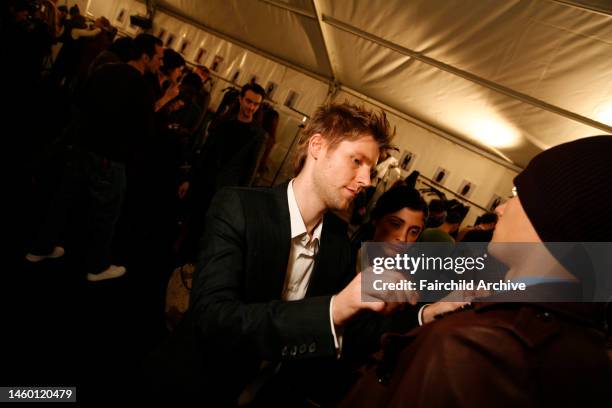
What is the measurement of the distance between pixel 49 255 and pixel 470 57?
5845 mm

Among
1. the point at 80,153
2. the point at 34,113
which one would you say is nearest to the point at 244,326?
the point at 80,153

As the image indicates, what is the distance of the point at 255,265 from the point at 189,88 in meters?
4.68

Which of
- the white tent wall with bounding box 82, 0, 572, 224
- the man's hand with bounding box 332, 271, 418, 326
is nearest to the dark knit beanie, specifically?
the man's hand with bounding box 332, 271, 418, 326

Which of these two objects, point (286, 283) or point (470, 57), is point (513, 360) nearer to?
point (286, 283)

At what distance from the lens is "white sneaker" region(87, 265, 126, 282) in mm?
3063

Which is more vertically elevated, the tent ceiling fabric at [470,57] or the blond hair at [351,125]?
the tent ceiling fabric at [470,57]

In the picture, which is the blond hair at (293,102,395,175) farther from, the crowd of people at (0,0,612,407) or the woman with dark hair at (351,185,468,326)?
the woman with dark hair at (351,185,468,326)

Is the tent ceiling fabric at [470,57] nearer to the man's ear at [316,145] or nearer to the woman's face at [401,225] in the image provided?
the woman's face at [401,225]

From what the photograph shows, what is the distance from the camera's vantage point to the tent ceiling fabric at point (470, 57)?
3.56 metres

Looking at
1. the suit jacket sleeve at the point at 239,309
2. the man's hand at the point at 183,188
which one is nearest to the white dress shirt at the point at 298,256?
the suit jacket sleeve at the point at 239,309

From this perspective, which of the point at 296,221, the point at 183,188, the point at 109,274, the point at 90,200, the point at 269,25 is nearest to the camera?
the point at 296,221

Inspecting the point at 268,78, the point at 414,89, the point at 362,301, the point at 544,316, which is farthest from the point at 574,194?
the point at 268,78

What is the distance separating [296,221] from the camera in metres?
1.52

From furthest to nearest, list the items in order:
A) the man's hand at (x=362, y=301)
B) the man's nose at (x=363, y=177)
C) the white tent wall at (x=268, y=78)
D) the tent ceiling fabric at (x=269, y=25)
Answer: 1. the white tent wall at (x=268, y=78)
2. the tent ceiling fabric at (x=269, y=25)
3. the man's nose at (x=363, y=177)
4. the man's hand at (x=362, y=301)
